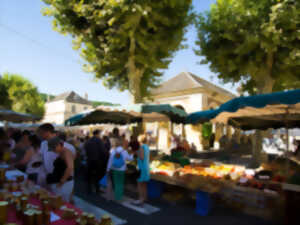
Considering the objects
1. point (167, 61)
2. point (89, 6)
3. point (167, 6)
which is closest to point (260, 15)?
point (167, 6)

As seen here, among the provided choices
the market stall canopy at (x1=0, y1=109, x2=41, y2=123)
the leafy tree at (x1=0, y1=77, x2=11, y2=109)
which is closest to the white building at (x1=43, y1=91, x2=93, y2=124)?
the leafy tree at (x1=0, y1=77, x2=11, y2=109)

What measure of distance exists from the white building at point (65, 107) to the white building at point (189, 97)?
31.4 m

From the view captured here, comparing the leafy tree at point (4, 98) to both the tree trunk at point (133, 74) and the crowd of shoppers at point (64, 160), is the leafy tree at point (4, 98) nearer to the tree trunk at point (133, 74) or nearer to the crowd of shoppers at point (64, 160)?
the tree trunk at point (133, 74)

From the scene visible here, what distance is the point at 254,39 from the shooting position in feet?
31.0

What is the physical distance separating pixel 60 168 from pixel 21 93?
1306 inches

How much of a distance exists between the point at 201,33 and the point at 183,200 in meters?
9.25

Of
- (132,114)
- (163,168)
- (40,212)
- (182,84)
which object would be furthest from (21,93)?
(40,212)

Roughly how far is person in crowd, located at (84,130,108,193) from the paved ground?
0.80 m

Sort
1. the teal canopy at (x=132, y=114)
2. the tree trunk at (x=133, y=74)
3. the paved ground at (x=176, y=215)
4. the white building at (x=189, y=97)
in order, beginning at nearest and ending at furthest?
the paved ground at (x=176, y=215)
the teal canopy at (x=132, y=114)
the tree trunk at (x=133, y=74)
the white building at (x=189, y=97)

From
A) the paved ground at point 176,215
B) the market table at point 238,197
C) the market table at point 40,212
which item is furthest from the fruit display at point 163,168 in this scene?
the market table at point 40,212

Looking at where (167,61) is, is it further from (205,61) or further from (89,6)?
(89,6)

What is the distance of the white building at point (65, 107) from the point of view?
162 ft

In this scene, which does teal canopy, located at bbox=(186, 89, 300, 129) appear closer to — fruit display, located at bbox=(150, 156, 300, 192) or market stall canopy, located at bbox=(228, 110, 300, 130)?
market stall canopy, located at bbox=(228, 110, 300, 130)

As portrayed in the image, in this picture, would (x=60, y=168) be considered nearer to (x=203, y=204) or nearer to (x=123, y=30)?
(x=203, y=204)
